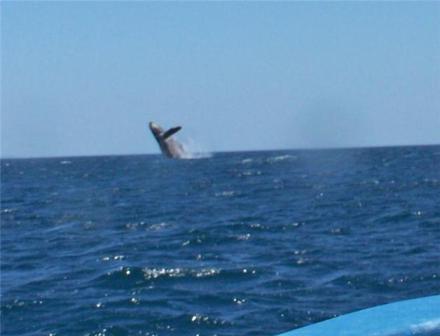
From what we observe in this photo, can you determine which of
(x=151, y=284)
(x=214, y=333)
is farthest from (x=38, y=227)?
(x=214, y=333)

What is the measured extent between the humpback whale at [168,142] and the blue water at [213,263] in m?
41.3

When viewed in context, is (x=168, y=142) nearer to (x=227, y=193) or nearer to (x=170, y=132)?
(x=170, y=132)

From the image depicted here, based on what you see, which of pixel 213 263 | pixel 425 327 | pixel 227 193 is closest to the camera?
pixel 425 327

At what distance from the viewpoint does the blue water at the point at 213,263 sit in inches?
444

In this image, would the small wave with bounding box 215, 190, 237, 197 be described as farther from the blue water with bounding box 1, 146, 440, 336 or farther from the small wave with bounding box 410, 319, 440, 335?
the small wave with bounding box 410, 319, 440, 335

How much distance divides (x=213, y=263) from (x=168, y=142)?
61.2 m

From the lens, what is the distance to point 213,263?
15.0 meters

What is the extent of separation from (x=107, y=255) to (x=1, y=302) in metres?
4.31

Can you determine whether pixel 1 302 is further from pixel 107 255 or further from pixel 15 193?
→ pixel 15 193

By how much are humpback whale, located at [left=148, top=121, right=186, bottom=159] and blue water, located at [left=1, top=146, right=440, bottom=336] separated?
136ft

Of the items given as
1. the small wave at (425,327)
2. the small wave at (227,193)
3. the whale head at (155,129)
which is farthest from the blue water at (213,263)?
the whale head at (155,129)

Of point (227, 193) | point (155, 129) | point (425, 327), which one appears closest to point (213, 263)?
point (425, 327)

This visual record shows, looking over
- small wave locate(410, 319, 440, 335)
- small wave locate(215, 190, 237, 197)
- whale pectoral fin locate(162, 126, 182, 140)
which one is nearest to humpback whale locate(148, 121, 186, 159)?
whale pectoral fin locate(162, 126, 182, 140)

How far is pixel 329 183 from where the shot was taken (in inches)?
1428
